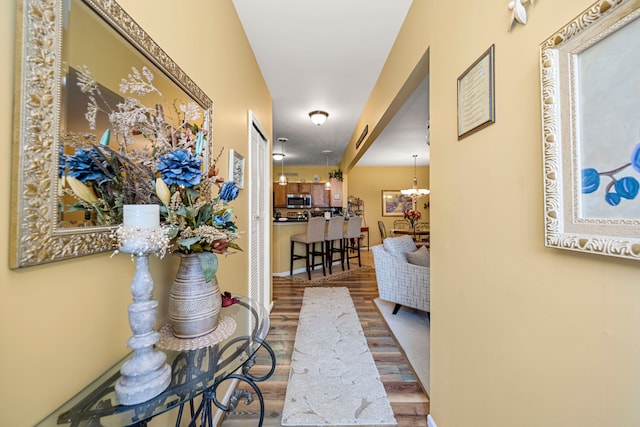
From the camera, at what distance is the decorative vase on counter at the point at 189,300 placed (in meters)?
0.83

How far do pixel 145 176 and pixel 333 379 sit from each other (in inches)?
72.4

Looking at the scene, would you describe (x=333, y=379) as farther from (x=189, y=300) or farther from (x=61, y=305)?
(x=61, y=305)

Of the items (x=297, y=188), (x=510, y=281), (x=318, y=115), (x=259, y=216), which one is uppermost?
(x=318, y=115)

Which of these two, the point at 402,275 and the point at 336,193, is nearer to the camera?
the point at 402,275

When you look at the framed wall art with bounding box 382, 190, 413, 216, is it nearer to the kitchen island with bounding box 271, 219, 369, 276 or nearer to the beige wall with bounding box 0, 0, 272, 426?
the kitchen island with bounding box 271, 219, 369, 276

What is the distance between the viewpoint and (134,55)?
0.86 m

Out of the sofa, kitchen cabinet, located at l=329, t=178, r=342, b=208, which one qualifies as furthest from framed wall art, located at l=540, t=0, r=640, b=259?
kitchen cabinet, located at l=329, t=178, r=342, b=208

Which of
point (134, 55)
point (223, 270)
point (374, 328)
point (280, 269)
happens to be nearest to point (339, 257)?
point (280, 269)

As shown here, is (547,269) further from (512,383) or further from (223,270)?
(223,270)

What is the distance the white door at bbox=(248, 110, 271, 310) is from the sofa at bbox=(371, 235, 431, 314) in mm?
1311

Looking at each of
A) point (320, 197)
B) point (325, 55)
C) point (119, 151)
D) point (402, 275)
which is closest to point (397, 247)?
point (402, 275)

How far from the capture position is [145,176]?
2.69 feet

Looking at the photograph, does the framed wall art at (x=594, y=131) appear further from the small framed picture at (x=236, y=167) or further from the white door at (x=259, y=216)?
the white door at (x=259, y=216)

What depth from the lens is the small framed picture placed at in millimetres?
1802
